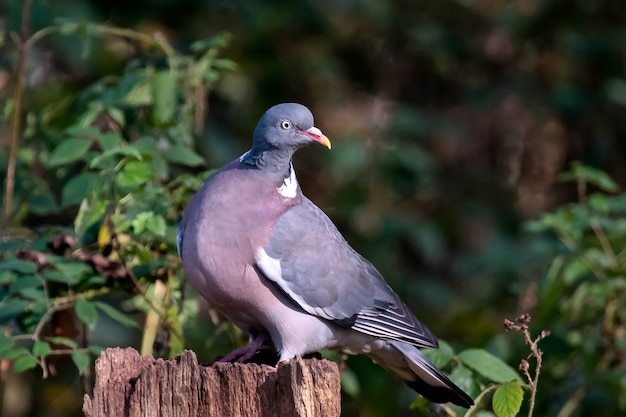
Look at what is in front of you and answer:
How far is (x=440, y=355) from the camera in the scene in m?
4.18

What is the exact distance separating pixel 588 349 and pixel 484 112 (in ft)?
12.3

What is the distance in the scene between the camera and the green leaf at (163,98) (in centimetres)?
473

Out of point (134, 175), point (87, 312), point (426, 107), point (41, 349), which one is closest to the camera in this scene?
point (41, 349)

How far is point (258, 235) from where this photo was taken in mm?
3842

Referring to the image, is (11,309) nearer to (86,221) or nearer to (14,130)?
(86,221)

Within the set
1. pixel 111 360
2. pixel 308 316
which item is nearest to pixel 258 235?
pixel 308 316

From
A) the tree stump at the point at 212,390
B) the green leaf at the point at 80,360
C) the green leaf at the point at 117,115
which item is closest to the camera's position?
the tree stump at the point at 212,390

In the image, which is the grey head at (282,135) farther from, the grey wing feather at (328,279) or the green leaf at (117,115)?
the green leaf at (117,115)

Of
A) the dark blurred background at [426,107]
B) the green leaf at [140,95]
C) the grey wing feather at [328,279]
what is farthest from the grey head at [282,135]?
the dark blurred background at [426,107]

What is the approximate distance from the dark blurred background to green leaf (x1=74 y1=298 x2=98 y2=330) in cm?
274

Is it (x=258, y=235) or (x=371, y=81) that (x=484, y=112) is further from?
(x=258, y=235)

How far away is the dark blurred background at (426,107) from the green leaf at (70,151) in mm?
2262

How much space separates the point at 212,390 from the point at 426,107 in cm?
563

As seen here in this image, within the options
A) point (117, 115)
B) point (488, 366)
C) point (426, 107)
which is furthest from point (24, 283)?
point (426, 107)
